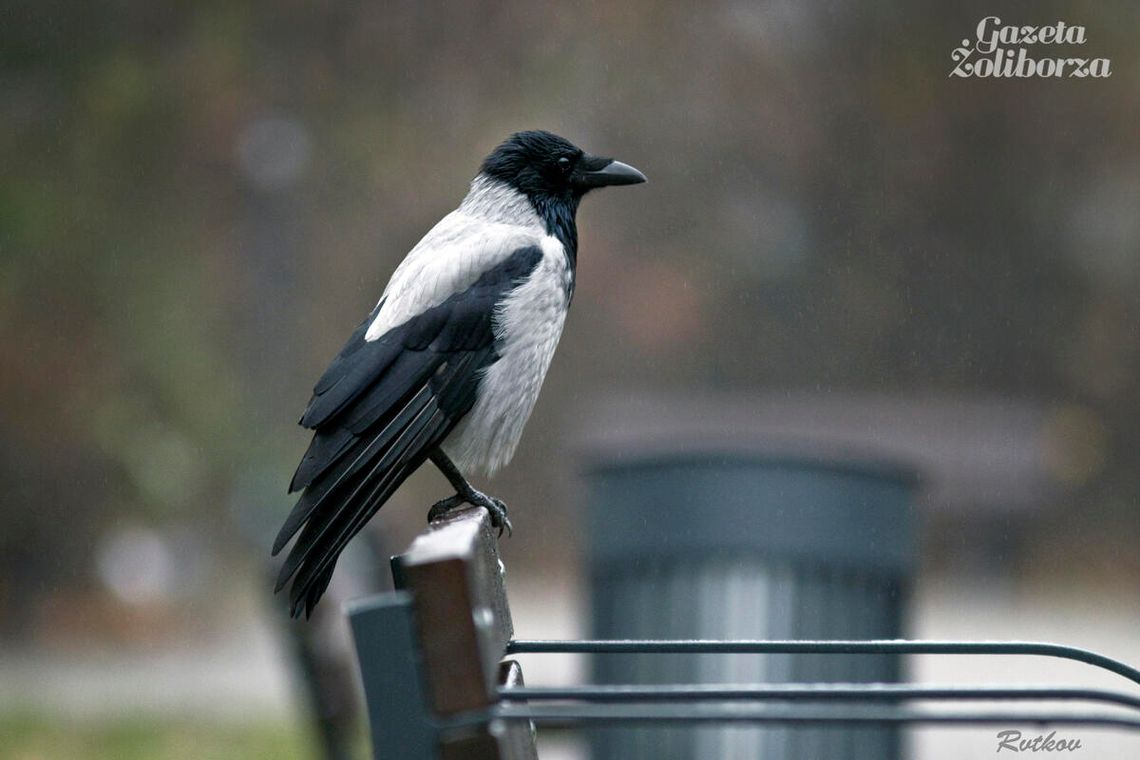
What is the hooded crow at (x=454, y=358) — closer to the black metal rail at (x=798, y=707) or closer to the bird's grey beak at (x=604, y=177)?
the bird's grey beak at (x=604, y=177)

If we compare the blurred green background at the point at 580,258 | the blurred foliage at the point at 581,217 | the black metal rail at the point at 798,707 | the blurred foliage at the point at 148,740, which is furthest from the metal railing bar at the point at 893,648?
the blurred foliage at the point at 581,217

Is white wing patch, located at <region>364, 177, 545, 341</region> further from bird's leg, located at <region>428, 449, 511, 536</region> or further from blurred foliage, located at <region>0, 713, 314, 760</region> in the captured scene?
blurred foliage, located at <region>0, 713, 314, 760</region>

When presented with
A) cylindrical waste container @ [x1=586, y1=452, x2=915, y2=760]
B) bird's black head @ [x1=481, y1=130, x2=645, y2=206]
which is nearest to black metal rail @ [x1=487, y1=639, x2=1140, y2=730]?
bird's black head @ [x1=481, y1=130, x2=645, y2=206]

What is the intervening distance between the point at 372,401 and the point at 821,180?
11.5 metres

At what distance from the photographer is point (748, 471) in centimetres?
486

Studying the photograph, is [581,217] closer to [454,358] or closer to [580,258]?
[580,258]

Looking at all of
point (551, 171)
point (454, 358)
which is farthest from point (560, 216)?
point (454, 358)

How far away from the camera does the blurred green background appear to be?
41.4ft

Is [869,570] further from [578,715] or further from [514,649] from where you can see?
[578,715]

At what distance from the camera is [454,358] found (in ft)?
12.7

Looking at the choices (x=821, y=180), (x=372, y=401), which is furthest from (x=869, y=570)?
(x=821, y=180)

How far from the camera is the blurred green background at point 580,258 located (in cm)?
1261

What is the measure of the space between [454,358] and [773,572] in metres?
1.48

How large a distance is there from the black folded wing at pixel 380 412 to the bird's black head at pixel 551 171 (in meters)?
0.39
